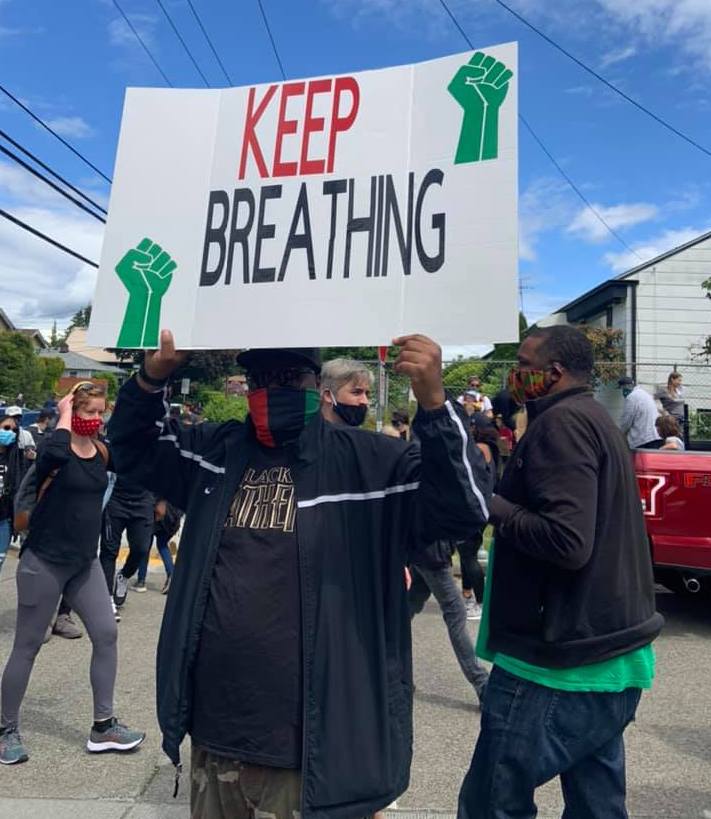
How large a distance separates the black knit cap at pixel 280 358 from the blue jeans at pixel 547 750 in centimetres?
116

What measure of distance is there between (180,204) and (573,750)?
2.02 metres

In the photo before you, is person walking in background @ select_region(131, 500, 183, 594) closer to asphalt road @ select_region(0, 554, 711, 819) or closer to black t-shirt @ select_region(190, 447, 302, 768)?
asphalt road @ select_region(0, 554, 711, 819)

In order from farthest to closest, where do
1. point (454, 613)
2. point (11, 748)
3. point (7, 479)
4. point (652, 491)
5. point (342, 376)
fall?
point (652, 491) < point (7, 479) < point (454, 613) < point (342, 376) < point (11, 748)

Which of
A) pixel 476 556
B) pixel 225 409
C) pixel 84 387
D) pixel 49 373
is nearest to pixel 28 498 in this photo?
pixel 84 387

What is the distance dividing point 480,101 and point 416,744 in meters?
3.34

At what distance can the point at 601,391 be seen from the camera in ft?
56.9

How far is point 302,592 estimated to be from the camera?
2.04 m

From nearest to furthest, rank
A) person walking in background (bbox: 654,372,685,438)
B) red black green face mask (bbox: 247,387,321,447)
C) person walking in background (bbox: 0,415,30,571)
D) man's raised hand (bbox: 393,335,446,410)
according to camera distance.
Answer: man's raised hand (bbox: 393,335,446,410) < red black green face mask (bbox: 247,387,321,447) < person walking in background (bbox: 0,415,30,571) < person walking in background (bbox: 654,372,685,438)

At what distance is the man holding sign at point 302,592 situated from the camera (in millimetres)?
1979

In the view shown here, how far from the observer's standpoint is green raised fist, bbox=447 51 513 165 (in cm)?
207

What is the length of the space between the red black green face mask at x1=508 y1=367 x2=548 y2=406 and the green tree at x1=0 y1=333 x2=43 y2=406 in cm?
4240

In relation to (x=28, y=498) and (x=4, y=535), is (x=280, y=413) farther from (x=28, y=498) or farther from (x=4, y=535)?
(x=4, y=535)

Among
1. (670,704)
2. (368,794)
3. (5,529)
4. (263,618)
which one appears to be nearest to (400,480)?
(263,618)

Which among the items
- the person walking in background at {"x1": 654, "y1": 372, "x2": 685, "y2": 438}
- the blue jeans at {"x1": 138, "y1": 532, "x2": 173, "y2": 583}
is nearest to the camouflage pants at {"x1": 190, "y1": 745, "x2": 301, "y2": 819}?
the blue jeans at {"x1": 138, "y1": 532, "x2": 173, "y2": 583}
